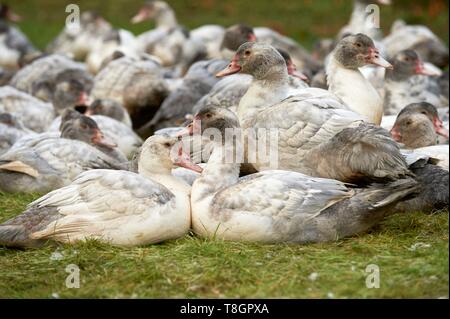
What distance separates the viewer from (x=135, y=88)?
13.0 m

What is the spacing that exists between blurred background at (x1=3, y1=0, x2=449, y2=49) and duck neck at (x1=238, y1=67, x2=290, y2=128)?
34.3 feet

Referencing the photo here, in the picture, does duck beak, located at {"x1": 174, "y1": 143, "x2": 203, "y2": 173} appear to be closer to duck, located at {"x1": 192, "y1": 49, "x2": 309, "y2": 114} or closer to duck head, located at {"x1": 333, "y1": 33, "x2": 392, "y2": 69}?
duck head, located at {"x1": 333, "y1": 33, "x2": 392, "y2": 69}

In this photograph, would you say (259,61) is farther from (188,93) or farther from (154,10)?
(154,10)

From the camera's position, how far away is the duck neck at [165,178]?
7.71 meters

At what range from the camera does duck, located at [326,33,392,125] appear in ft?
29.6

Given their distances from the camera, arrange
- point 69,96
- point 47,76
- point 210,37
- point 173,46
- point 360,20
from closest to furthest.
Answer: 1. point 69,96
2. point 47,76
3. point 173,46
4. point 360,20
5. point 210,37

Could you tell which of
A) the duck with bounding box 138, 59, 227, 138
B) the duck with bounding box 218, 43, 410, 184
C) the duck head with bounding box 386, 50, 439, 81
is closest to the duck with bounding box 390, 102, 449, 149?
the duck with bounding box 218, 43, 410, 184

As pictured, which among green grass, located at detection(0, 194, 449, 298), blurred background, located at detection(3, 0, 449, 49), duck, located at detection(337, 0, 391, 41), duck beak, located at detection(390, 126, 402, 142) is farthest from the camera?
blurred background, located at detection(3, 0, 449, 49)

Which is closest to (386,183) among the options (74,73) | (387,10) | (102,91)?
(102,91)

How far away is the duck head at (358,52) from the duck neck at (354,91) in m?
0.07

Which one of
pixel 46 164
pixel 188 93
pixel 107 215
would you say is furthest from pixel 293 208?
pixel 188 93

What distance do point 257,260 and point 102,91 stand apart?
668 centimetres

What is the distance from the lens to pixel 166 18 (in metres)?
18.2

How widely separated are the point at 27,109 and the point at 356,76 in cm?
459
